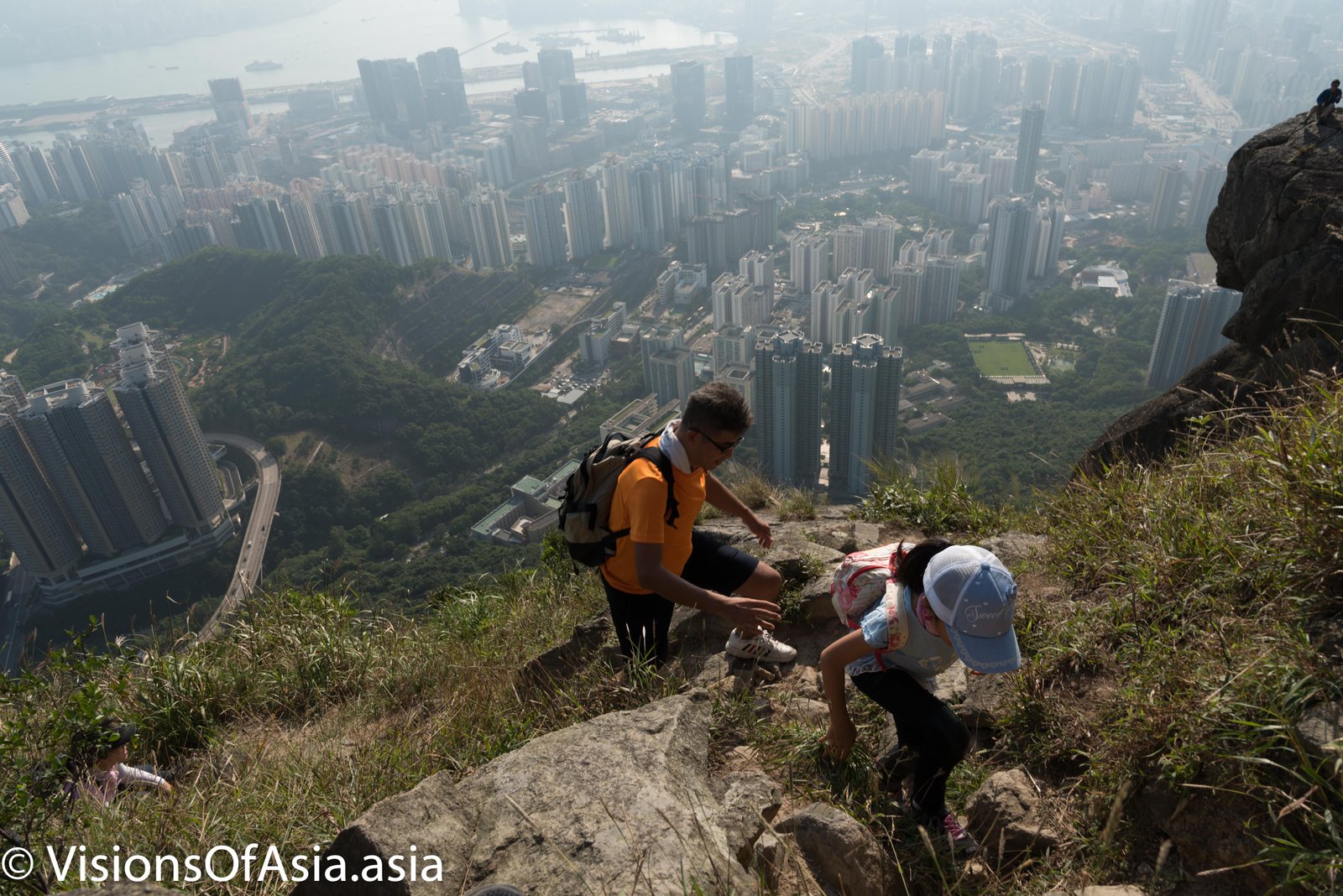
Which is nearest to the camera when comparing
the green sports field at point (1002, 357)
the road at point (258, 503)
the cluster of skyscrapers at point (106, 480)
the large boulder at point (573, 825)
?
the large boulder at point (573, 825)

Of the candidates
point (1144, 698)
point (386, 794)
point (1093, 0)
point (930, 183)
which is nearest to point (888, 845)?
point (1144, 698)

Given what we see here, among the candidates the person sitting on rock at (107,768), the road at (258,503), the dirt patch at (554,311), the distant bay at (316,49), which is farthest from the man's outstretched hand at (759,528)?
the distant bay at (316,49)

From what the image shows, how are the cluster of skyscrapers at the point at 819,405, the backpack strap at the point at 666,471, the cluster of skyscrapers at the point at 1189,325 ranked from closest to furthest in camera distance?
the backpack strap at the point at 666,471, the cluster of skyscrapers at the point at 819,405, the cluster of skyscrapers at the point at 1189,325

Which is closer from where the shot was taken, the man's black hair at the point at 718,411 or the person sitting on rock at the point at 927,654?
the person sitting on rock at the point at 927,654

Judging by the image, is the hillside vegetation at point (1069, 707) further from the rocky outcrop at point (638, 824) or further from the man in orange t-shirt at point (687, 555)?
the man in orange t-shirt at point (687, 555)

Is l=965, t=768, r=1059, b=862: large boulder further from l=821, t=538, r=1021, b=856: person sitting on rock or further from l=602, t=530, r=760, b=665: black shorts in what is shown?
l=602, t=530, r=760, b=665: black shorts

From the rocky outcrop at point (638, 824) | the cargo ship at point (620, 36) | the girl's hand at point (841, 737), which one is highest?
the rocky outcrop at point (638, 824)
